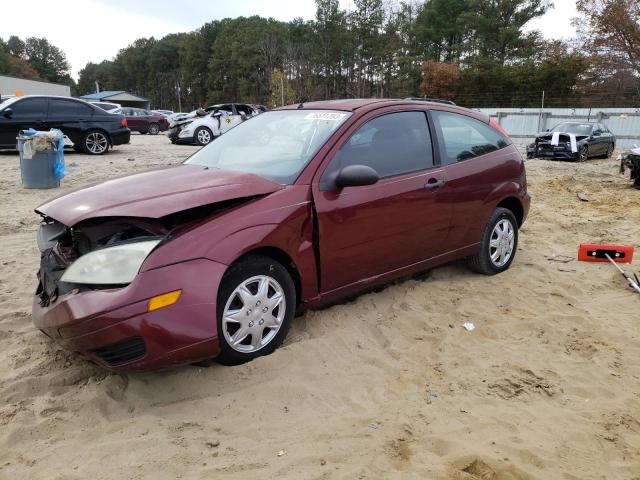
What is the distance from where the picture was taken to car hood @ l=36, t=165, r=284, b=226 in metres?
2.83

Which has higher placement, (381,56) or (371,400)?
(381,56)

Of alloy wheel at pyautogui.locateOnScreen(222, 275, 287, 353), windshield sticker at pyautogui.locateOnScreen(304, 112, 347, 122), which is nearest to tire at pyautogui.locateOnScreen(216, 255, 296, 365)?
alloy wheel at pyautogui.locateOnScreen(222, 275, 287, 353)

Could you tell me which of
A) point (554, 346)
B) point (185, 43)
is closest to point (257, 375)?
point (554, 346)

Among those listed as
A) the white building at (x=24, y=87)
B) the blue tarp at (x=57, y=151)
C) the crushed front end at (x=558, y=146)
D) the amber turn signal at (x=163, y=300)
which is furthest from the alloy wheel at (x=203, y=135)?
the white building at (x=24, y=87)

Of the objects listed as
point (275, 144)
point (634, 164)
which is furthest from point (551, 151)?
point (275, 144)

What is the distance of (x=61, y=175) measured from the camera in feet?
29.7

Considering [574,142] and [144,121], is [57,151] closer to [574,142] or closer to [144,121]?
[574,142]

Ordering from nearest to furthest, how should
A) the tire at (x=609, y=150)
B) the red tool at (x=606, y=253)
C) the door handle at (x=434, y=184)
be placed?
the door handle at (x=434, y=184) → the red tool at (x=606, y=253) → the tire at (x=609, y=150)

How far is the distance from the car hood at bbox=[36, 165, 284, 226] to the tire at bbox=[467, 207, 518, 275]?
2318 mm

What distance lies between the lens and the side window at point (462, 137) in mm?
4352

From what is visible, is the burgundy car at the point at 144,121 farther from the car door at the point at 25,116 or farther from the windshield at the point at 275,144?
the windshield at the point at 275,144

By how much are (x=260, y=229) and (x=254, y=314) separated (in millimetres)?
490

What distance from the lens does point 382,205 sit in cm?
371

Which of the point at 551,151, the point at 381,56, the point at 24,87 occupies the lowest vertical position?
the point at 551,151
